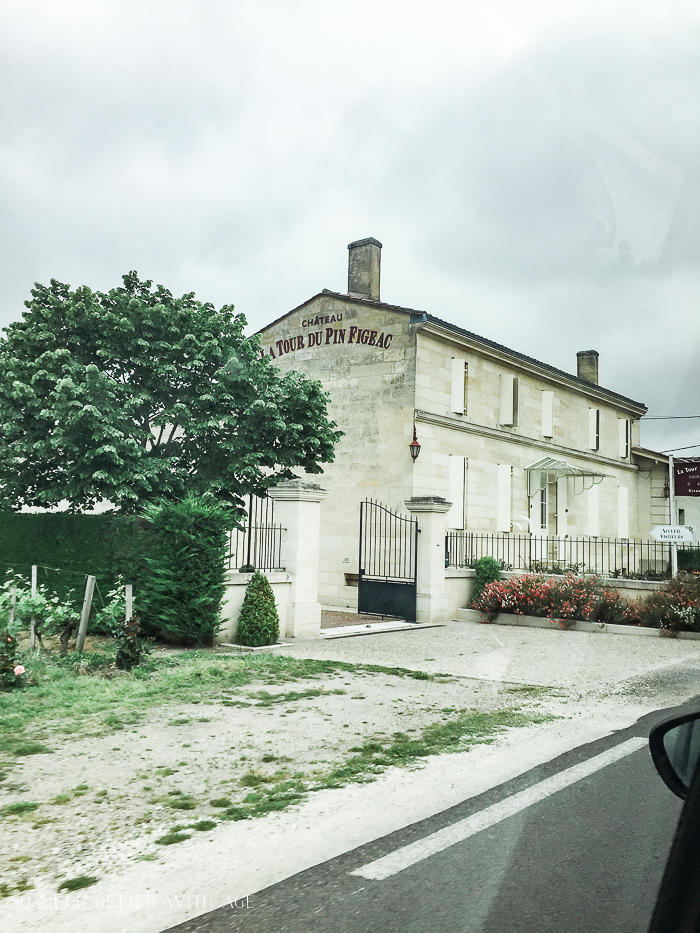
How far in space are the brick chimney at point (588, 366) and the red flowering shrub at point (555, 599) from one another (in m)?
17.2

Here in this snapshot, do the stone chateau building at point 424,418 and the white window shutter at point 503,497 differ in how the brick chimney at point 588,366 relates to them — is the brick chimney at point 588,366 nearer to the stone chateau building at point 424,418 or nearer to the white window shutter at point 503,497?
the stone chateau building at point 424,418

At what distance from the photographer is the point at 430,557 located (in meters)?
16.2

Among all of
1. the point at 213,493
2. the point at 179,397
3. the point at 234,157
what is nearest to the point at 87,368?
the point at 179,397

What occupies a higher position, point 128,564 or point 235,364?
point 235,364

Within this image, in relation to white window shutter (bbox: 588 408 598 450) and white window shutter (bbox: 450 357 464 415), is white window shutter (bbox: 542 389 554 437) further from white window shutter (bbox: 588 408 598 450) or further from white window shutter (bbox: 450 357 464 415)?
white window shutter (bbox: 450 357 464 415)

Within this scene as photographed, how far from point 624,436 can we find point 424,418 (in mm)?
14351

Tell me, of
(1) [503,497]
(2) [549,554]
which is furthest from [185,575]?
(2) [549,554]

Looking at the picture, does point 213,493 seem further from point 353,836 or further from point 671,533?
point 353,836

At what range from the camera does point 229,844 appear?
402cm

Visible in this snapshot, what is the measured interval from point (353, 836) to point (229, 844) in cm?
65

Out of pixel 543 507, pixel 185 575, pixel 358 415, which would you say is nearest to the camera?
pixel 185 575

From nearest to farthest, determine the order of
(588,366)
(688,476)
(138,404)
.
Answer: (138,404) → (688,476) → (588,366)

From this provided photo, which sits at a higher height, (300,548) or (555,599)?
(300,548)

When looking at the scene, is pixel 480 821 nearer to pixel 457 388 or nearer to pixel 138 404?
pixel 138 404
